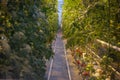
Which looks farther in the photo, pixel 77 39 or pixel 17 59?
pixel 77 39

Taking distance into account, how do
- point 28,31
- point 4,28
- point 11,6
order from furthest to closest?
point 28,31, point 11,6, point 4,28

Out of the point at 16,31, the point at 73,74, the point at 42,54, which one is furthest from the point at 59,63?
the point at 16,31

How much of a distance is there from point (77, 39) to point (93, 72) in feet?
2.12

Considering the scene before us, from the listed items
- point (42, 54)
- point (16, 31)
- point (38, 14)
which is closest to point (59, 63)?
point (42, 54)

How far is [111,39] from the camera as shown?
4.84 m

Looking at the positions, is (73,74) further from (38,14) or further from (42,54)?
(38,14)

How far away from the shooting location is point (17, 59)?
3.39 meters

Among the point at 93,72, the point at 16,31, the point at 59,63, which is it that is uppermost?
the point at 16,31

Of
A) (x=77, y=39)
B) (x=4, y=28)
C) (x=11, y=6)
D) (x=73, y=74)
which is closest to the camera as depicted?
(x=4, y=28)

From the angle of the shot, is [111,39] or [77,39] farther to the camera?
[77,39]

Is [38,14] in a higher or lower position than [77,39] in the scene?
higher

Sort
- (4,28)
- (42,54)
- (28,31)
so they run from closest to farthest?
1. (4,28)
2. (28,31)
3. (42,54)

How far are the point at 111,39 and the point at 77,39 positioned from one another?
738 millimetres

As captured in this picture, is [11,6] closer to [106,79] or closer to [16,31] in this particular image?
[16,31]
